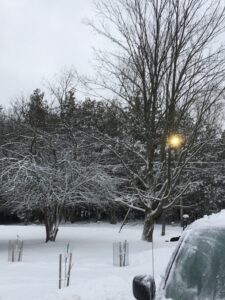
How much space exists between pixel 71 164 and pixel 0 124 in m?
4.79

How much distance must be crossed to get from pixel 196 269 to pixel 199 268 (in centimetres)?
2

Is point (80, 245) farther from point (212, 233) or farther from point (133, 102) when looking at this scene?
point (212, 233)

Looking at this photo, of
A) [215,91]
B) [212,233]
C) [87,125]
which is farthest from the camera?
[87,125]

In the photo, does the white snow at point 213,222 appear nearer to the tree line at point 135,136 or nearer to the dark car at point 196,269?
the dark car at point 196,269

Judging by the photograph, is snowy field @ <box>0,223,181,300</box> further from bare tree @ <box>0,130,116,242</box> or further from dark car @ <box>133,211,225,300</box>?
dark car @ <box>133,211,225,300</box>

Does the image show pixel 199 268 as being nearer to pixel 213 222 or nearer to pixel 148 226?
pixel 213 222

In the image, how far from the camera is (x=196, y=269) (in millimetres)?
3912

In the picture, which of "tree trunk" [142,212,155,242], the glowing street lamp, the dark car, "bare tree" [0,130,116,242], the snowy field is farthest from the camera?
"tree trunk" [142,212,155,242]

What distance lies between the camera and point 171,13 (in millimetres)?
24094

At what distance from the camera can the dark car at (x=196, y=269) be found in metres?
3.67

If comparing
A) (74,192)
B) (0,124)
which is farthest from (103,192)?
(0,124)

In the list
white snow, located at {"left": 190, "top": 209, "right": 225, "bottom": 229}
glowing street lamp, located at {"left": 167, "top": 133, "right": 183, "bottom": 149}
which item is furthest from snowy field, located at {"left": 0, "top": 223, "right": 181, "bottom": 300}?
white snow, located at {"left": 190, "top": 209, "right": 225, "bottom": 229}

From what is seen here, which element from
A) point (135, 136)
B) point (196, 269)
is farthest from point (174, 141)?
Result: point (196, 269)

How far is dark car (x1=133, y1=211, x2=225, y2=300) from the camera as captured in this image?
12.0ft
